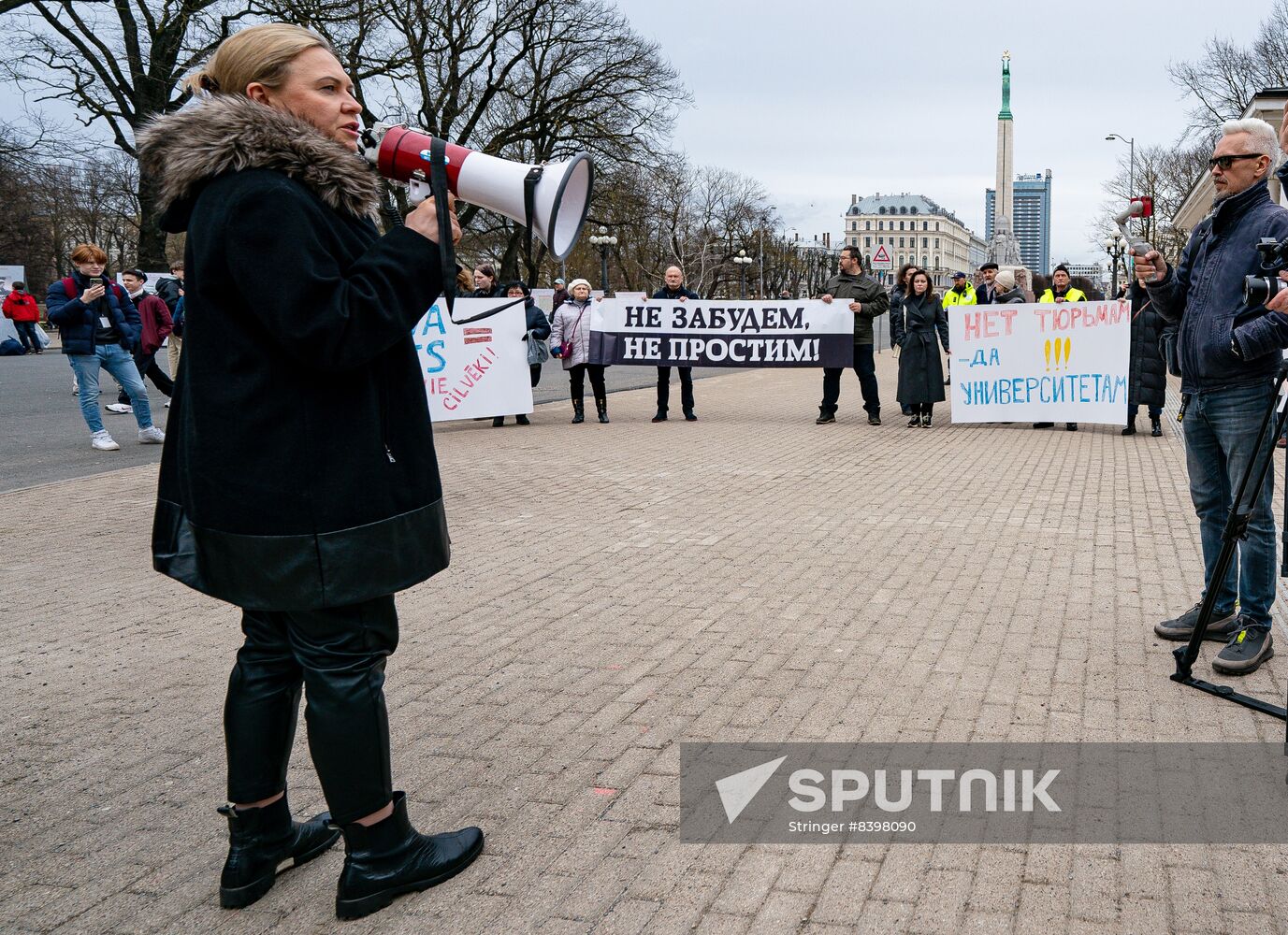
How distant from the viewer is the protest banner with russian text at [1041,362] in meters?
12.9

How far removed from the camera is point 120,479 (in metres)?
9.84

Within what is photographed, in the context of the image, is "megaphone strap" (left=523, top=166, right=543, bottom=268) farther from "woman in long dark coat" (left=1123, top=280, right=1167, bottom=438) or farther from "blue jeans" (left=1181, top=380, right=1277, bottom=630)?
"woman in long dark coat" (left=1123, top=280, right=1167, bottom=438)

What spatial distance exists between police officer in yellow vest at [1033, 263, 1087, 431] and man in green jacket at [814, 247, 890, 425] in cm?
188

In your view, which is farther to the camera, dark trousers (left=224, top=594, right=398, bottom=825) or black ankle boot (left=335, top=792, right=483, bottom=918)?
black ankle boot (left=335, top=792, right=483, bottom=918)

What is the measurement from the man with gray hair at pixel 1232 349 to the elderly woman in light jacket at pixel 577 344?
10.4 metres

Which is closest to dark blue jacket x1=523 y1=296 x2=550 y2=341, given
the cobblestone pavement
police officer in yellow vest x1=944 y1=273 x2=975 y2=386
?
the cobblestone pavement

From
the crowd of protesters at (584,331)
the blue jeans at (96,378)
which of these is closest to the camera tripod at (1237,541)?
the crowd of protesters at (584,331)

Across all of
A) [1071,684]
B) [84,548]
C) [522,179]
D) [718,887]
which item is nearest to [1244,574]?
[1071,684]

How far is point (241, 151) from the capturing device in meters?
2.37

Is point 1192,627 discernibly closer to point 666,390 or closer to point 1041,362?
point 1041,362

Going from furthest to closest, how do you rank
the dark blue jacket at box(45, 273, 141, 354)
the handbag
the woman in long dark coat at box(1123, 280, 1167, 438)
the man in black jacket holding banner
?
1. the man in black jacket holding banner
2. the handbag
3. the woman in long dark coat at box(1123, 280, 1167, 438)
4. the dark blue jacket at box(45, 273, 141, 354)

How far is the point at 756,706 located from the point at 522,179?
2160 millimetres

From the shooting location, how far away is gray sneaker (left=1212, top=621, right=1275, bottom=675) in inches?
170

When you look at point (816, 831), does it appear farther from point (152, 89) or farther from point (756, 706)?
point (152, 89)
